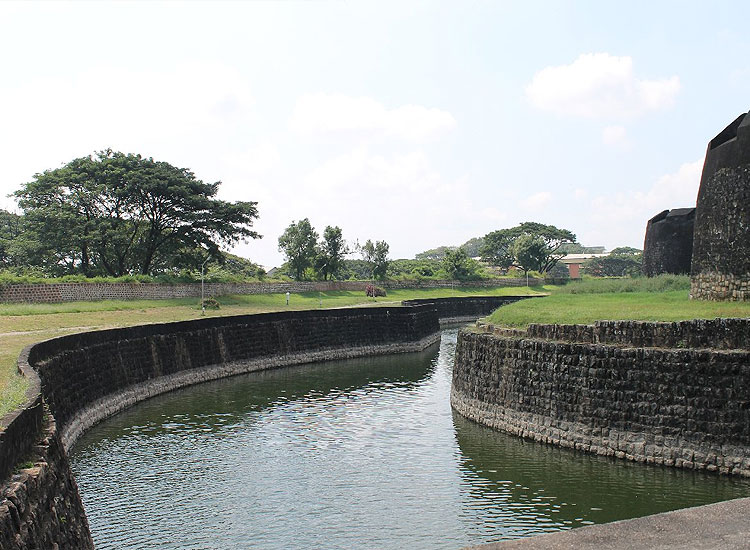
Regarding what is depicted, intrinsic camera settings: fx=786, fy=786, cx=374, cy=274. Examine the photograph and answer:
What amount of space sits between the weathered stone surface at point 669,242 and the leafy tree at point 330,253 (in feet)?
141

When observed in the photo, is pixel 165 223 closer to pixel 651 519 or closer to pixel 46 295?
pixel 46 295

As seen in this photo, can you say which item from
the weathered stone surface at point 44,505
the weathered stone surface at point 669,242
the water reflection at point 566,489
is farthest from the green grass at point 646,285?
the weathered stone surface at point 44,505

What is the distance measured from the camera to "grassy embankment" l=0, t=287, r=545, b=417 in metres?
20.9

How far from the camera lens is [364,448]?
2244cm

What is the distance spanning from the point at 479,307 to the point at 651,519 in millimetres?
70396

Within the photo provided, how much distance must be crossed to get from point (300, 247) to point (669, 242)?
149 ft

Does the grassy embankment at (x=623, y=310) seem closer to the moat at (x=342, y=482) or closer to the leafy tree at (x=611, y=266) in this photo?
the moat at (x=342, y=482)

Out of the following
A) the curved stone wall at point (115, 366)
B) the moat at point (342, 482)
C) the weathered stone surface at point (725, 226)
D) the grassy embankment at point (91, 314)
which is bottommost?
the moat at point (342, 482)

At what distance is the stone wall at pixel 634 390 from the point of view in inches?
673

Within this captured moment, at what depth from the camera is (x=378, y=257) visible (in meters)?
94.5

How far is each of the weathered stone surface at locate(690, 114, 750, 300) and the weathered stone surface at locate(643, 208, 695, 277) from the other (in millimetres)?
21289

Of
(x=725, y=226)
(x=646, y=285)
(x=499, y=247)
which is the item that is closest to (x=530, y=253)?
(x=499, y=247)

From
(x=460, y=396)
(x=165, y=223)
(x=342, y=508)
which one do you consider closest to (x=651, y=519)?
(x=342, y=508)

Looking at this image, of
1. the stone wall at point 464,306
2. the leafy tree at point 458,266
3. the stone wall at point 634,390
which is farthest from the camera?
the leafy tree at point 458,266
